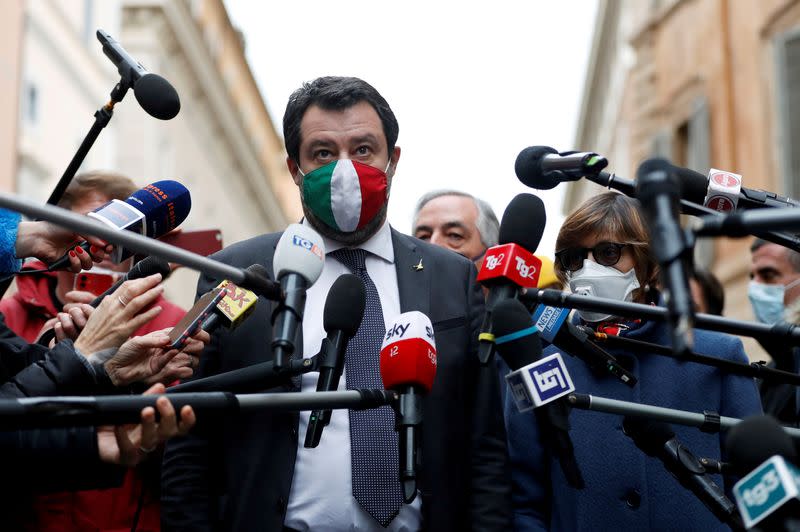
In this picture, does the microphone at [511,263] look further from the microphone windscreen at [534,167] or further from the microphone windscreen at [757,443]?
the microphone windscreen at [757,443]

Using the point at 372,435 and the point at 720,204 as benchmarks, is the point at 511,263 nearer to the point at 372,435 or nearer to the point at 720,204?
the point at 720,204

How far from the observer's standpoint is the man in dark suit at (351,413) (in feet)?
12.5

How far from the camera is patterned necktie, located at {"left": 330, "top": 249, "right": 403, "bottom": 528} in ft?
12.5

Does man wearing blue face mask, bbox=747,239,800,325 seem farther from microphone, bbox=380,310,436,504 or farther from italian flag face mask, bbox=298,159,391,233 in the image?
microphone, bbox=380,310,436,504

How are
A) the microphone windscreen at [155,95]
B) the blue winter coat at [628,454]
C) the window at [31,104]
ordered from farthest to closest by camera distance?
the window at [31,104] → the blue winter coat at [628,454] → the microphone windscreen at [155,95]

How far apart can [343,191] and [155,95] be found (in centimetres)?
72

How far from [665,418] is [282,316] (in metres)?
1.05

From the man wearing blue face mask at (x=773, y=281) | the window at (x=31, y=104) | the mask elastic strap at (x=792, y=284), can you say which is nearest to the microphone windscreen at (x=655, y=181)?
the man wearing blue face mask at (x=773, y=281)

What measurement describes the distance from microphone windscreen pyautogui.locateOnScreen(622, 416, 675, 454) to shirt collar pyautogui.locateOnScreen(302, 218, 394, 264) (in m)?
1.21

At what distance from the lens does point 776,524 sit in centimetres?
266

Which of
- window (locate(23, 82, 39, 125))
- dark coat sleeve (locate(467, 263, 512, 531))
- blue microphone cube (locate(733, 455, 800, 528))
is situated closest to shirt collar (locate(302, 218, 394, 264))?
dark coat sleeve (locate(467, 263, 512, 531))

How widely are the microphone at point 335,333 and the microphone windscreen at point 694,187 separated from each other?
39.2 inches

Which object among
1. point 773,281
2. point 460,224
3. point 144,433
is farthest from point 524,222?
point 773,281

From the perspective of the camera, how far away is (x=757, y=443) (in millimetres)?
2750
